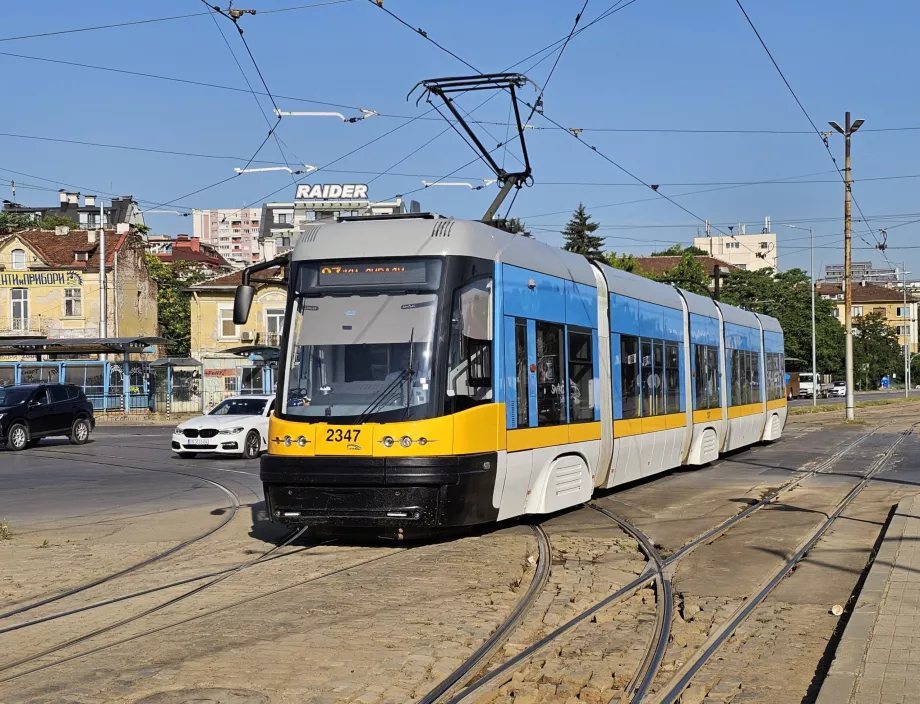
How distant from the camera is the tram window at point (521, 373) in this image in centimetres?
1248

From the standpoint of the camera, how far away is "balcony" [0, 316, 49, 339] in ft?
249

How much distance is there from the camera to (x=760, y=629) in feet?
26.8

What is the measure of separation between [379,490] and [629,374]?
6.48 m

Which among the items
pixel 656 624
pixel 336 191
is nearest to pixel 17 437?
pixel 656 624

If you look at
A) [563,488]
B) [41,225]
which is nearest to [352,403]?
[563,488]

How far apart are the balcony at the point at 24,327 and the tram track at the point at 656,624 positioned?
6687 cm

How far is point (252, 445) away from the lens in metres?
26.8

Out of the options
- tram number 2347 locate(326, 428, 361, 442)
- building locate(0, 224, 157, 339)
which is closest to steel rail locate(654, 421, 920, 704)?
tram number 2347 locate(326, 428, 361, 442)

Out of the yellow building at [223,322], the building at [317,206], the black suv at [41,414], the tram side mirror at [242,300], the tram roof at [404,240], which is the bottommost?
the black suv at [41,414]

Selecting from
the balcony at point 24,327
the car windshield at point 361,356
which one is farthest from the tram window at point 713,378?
the balcony at point 24,327

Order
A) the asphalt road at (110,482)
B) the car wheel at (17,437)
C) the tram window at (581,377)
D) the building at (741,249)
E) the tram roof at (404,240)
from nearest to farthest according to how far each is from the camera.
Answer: the tram roof at (404,240), the tram window at (581,377), the asphalt road at (110,482), the car wheel at (17,437), the building at (741,249)

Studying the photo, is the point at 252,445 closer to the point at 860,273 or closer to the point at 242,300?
the point at 242,300

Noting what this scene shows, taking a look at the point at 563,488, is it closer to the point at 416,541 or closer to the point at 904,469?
the point at 416,541

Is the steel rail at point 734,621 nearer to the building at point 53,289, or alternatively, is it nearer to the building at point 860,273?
the building at point 53,289
